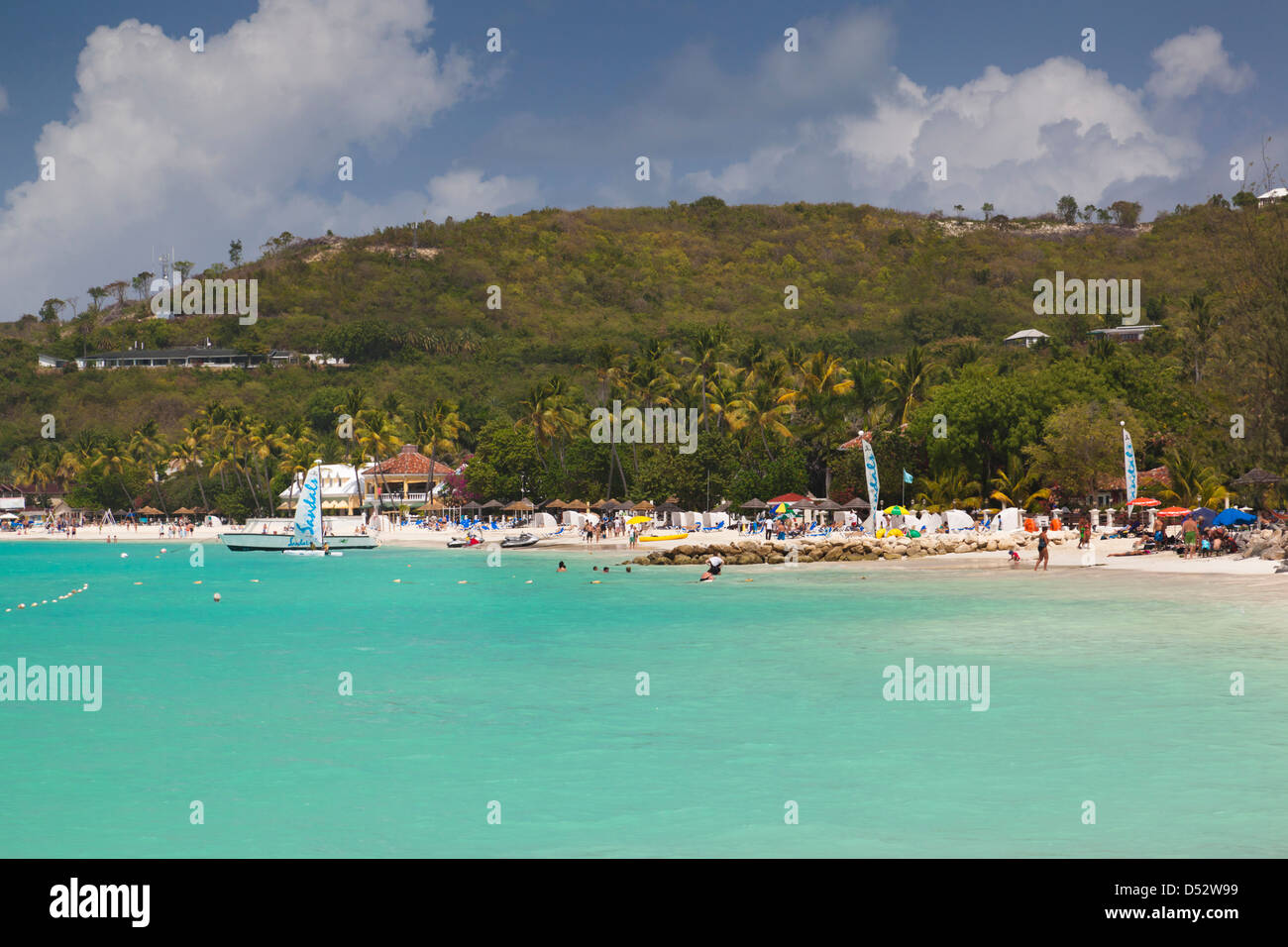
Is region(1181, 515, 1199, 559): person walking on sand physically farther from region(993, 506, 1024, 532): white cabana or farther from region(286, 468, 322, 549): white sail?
region(286, 468, 322, 549): white sail

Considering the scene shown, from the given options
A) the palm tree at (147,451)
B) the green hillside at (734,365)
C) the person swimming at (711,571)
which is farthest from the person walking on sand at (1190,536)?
the palm tree at (147,451)

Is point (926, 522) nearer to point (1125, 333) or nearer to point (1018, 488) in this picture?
point (1018, 488)

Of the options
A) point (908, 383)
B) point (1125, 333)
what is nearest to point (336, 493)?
point (908, 383)

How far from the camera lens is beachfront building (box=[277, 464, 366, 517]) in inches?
4141

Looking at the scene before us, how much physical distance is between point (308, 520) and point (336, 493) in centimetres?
3904

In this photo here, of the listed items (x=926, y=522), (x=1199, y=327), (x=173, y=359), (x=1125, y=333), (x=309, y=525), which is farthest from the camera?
(x=173, y=359)

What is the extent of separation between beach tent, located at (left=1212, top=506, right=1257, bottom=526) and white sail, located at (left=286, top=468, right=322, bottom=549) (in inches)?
1850

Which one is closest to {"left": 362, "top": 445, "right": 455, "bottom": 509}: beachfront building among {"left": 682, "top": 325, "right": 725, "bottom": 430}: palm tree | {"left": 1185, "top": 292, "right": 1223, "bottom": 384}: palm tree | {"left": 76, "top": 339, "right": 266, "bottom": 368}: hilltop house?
{"left": 682, "top": 325, "right": 725, "bottom": 430}: palm tree

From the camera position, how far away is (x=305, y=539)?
6994cm

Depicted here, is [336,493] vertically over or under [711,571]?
over

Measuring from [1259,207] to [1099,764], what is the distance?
37.2 metres

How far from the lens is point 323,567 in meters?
62.2
